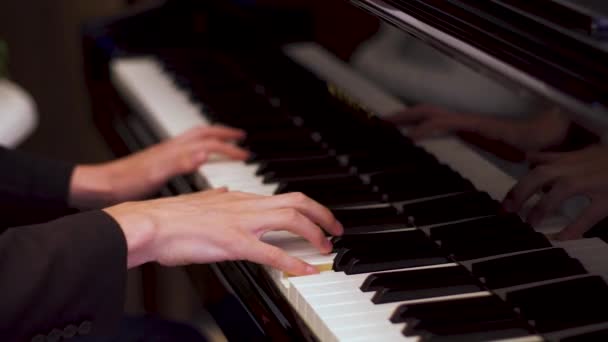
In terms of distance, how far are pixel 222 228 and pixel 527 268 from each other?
1.22ft

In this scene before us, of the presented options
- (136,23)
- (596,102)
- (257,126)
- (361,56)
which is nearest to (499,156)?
(596,102)

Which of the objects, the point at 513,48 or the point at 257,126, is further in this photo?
the point at 257,126

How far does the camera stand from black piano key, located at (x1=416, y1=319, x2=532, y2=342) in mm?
877

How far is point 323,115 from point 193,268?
1.19ft

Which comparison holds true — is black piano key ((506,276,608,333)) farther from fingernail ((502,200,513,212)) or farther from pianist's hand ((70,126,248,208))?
pianist's hand ((70,126,248,208))

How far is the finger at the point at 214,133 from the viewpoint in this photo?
158 cm

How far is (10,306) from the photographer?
0.99 metres

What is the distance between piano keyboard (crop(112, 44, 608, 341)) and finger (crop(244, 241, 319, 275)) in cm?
1

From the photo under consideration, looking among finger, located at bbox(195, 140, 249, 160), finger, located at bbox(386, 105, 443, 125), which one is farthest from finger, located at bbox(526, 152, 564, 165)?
finger, located at bbox(195, 140, 249, 160)

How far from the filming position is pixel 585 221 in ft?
3.11

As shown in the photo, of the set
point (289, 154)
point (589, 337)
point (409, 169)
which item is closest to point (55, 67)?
point (289, 154)

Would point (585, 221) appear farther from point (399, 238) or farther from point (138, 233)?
point (138, 233)

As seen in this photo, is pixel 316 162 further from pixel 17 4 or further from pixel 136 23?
pixel 17 4

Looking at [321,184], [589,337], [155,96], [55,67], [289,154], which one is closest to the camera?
[589,337]
